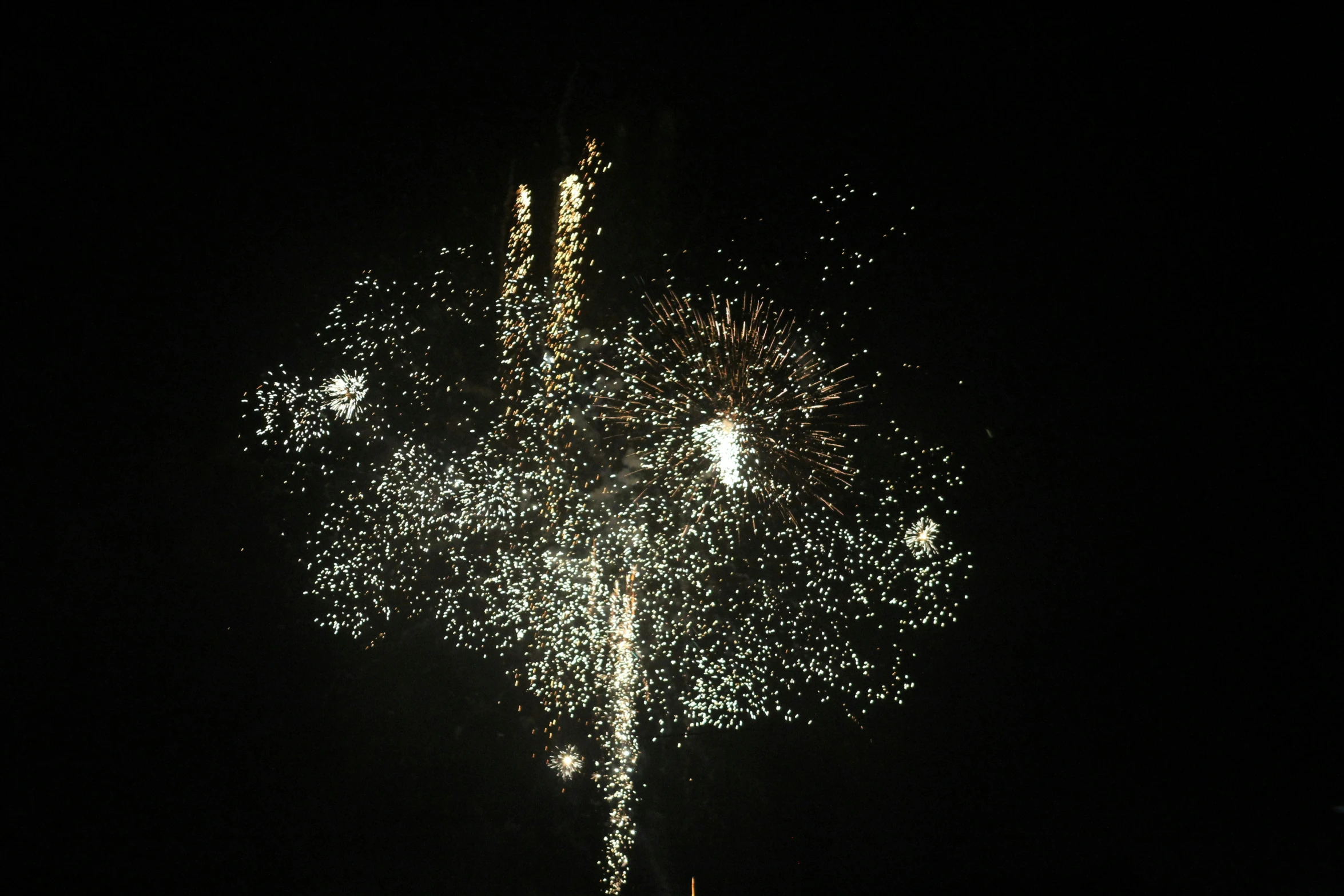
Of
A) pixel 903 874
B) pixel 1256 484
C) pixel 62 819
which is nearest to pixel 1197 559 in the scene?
pixel 1256 484

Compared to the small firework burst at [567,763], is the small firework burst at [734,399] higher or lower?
higher

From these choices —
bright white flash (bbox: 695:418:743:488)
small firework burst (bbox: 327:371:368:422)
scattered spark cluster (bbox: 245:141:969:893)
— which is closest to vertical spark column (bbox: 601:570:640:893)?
scattered spark cluster (bbox: 245:141:969:893)

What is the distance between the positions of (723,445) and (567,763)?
1.69 ft

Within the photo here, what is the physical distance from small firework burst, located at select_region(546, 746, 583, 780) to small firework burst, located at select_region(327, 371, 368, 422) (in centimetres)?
57

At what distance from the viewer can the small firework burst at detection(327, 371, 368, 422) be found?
99 centimetres

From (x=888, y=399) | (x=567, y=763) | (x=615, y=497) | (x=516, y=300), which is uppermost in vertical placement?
(x=516, y=300)

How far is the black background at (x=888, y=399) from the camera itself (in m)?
0.96

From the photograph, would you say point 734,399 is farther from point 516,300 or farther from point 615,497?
point 516,300

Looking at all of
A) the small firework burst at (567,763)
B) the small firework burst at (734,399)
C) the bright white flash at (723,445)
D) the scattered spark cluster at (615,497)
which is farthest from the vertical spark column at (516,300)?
the small firework burst at (567,763)

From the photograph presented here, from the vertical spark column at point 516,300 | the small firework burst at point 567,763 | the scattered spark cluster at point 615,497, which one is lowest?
the small firework burst at point 567,763

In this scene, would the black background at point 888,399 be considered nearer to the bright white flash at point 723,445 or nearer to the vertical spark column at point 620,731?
the vertical spark column at point 620,731

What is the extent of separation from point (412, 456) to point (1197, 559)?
3.86 ft

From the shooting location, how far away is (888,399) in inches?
39.3

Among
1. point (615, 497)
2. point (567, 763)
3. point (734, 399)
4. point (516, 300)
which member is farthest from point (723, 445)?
point (567, 763)
